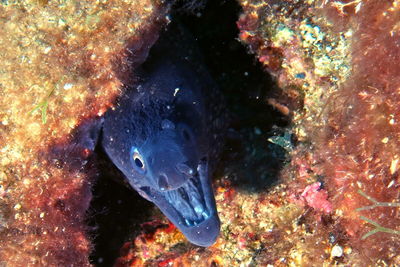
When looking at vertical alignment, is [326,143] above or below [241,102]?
above

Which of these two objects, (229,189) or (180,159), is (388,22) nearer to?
(180,159)

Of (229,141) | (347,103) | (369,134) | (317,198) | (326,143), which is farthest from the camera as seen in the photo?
(229,141)

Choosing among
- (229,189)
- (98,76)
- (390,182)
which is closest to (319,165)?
(390,182)

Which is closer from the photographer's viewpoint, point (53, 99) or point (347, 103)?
point (347, 103)

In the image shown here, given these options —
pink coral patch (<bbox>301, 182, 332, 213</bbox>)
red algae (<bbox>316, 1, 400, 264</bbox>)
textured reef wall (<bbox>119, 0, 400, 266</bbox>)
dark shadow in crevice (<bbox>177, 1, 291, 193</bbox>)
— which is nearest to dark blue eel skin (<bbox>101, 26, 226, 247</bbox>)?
dark shadow in crevice (<bbox>177, 1, 291, 193</bbox>)

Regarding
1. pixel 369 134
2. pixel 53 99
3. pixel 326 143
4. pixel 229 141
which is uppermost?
pixel 53 99

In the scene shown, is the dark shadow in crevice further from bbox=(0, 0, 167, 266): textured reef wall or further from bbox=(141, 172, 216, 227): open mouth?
bbox=(0, 0, 167, 266): textured reef wall

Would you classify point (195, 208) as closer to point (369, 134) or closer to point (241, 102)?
point (369, 134)

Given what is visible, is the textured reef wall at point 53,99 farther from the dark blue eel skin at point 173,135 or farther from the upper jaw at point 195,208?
the upper jaw at point 195,208

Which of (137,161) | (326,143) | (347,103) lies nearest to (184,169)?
(137,161)
